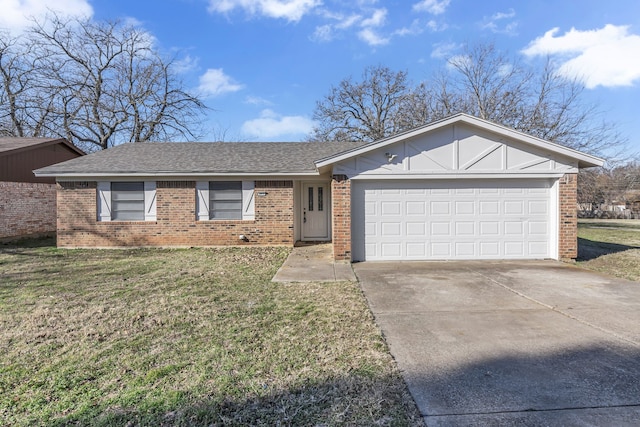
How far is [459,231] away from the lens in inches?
332

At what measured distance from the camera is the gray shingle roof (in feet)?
34.5

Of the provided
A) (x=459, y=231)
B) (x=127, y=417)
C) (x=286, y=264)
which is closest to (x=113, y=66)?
(x=286, y=264)

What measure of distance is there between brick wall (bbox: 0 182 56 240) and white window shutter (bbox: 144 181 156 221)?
19.2 ft

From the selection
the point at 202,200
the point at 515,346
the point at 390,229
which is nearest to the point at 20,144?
the point at 202,200

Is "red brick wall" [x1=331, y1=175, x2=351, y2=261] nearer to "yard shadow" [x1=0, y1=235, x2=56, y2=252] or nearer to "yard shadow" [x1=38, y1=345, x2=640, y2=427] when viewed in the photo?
"yard shadow" [x1=38, y1=345, x2=640, y2=427]

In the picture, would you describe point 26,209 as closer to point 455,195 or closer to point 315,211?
point 315,211

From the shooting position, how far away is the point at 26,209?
13.1 meters

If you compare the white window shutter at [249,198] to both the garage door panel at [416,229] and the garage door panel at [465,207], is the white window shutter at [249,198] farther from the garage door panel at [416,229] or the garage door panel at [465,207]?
the garage door panel at [465,207]

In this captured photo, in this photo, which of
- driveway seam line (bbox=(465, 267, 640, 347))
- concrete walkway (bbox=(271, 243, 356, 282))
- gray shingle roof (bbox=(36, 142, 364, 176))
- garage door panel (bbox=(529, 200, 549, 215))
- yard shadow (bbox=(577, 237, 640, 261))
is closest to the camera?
driveway seam line (bbox=(465, 267, 640, 347))

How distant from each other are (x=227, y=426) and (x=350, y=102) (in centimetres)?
3020

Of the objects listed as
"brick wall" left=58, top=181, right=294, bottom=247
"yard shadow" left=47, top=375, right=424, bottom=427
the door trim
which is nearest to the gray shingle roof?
"brick wall" left=58, top=181, right=294, bottom=247

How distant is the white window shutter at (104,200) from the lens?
10812 mm

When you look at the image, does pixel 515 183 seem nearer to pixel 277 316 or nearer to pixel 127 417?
pixel 277 316

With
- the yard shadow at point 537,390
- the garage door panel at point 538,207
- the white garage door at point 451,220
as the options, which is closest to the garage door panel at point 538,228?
the white garage door at point 451,220
